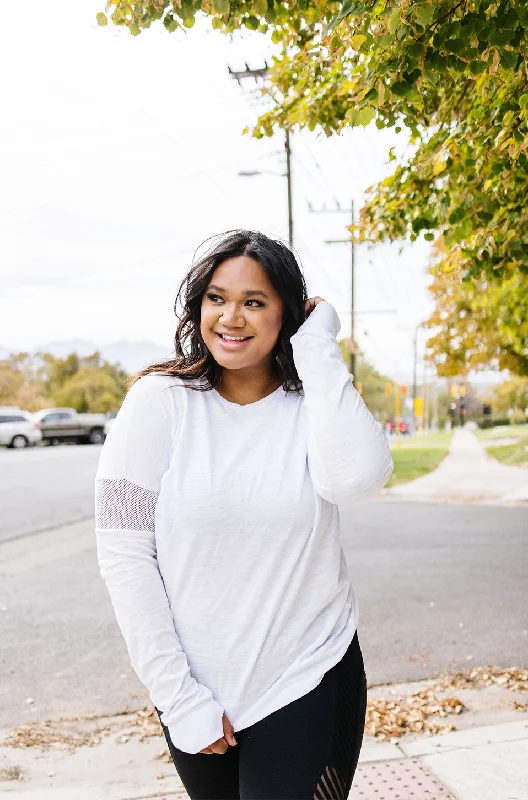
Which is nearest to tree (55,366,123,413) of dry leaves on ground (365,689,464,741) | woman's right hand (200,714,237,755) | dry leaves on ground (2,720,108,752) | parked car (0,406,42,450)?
parked car (0,406,42,450)

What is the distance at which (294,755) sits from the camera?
70.8 inches

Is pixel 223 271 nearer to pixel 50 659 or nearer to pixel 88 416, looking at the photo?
pixel 50 659

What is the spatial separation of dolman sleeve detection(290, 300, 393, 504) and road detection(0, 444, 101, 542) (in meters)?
9.37

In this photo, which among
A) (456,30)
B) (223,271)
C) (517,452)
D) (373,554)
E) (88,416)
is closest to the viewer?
(223,271)

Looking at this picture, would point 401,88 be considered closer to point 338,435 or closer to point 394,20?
point 394,20

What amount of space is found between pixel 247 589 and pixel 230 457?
309 mm

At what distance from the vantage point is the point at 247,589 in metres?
1.84

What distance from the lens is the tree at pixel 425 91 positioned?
11.8 ft

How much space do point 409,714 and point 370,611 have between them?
2410 mm

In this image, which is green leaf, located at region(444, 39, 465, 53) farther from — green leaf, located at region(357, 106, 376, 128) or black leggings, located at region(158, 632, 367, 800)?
black leggings, located at region(158, 632, 367, 800)

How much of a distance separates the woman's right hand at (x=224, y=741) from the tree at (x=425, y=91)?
256 centimetres

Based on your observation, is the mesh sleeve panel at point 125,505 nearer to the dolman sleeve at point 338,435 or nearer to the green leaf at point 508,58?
the dolman sleeve at point 338,435

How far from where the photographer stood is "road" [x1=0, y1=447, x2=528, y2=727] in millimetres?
5184

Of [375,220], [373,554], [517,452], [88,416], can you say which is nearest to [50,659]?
[375,220]
